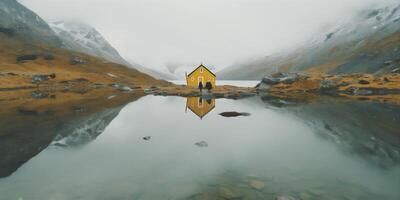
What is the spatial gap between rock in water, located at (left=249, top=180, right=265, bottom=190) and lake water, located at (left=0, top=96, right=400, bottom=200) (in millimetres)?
51

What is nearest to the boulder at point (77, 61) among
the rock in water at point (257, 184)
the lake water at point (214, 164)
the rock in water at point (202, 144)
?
the lake water at point (214, 164)

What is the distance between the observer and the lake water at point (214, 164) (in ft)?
48.4

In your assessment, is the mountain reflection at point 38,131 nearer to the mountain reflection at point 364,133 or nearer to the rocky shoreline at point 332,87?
the mountain reflection at point 364,133

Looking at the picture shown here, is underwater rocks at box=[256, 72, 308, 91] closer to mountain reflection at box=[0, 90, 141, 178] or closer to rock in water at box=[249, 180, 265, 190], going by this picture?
mountain reflection at box=[0, 90, 141, 178]

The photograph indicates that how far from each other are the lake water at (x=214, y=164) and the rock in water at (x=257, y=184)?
5 cm

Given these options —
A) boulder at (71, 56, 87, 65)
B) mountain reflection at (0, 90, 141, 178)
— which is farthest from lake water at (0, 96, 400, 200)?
boulder at (71, 56, 87, 65)

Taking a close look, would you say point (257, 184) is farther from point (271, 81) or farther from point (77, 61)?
point (77, 61)

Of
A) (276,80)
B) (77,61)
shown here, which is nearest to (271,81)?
(276,80)

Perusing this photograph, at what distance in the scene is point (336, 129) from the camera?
32.8 m

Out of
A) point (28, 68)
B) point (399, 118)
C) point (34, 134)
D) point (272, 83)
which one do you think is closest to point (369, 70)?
point (272, 83)

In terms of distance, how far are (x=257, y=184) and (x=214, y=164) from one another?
4.35 meters

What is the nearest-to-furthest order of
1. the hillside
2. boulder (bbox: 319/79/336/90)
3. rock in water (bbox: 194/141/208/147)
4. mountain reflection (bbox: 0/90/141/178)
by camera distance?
mountain reflection (bbox: 0/90/141/178) < rock in water (bbox: 194/141/208/147) < boulder (bbox: 319/79/336/90) < the hillside

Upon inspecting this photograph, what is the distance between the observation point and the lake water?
1474cm

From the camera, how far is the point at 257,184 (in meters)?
15.6
